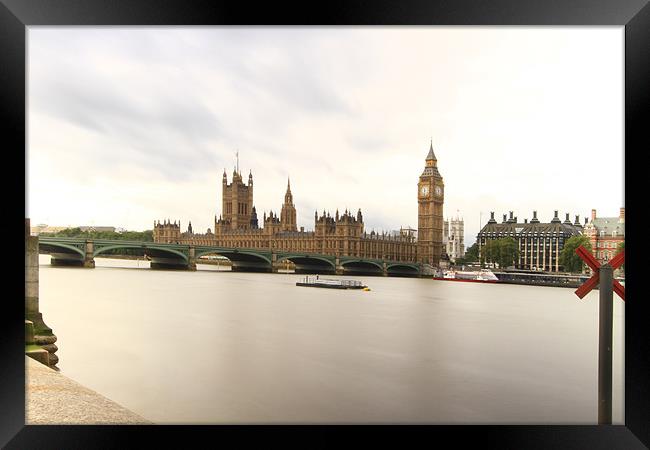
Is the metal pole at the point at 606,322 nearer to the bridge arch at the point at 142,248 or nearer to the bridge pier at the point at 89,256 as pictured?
the bridge arch at the point at 142,248

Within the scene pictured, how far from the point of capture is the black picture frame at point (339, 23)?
7.01 ft

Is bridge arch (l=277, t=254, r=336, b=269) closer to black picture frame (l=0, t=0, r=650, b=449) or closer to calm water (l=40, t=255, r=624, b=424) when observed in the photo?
calm water (l=40, t=255, r=624, b=424)

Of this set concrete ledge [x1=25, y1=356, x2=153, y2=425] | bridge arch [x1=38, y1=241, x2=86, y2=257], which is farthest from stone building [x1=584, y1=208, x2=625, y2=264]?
concrete ledge [x1=25, y1=356, x2=153, y2=425]

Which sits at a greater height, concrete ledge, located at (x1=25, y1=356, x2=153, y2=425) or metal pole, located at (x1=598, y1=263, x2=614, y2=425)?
metal pole, located at (x1=598, y1=263, x2=614, y2=425)

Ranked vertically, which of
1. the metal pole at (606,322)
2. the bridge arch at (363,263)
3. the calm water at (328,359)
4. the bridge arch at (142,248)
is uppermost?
the metal pole at (606,322)

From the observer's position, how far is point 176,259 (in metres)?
27.8

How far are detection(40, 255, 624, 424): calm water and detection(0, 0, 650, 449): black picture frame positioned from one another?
3.62 ft

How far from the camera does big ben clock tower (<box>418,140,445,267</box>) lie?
42.6 m

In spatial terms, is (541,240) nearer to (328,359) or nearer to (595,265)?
(328,359)

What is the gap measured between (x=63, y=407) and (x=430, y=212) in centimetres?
4223

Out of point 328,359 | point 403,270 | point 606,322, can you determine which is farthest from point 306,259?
point 606,322

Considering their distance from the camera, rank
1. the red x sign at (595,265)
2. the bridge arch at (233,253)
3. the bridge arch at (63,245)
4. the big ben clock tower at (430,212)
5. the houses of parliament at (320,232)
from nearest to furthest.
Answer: the red x sign at (595,265)
the bridge arch at (63,245)
the bridge arch at (233,253)
the houses of parliament at (320,232)
the big ben clock tower at (430,212)

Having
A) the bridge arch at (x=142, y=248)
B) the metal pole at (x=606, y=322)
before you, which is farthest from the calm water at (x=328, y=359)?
the bridge arch at (x=142, y=248)

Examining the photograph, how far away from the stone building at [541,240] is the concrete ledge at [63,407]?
31834 mm
